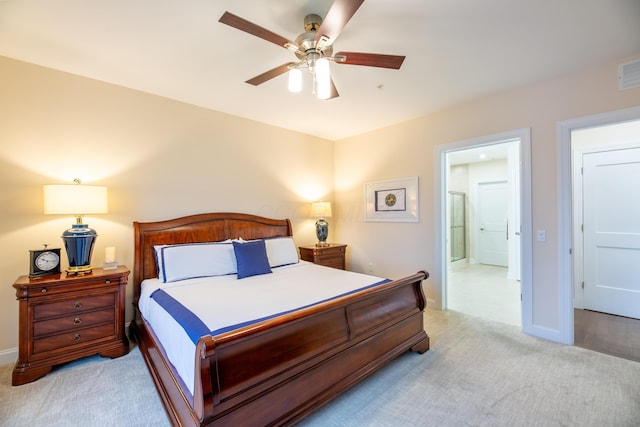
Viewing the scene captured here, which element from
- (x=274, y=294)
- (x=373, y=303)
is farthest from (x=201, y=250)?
(x=373, y=303)

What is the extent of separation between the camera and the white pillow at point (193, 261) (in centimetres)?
272

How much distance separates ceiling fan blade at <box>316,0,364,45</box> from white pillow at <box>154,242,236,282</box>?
2.28m

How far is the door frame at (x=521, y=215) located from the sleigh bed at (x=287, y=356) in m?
1.21

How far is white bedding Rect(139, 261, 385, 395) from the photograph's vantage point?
→ 65.4 inches

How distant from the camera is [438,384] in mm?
2070

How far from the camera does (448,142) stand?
140 inches

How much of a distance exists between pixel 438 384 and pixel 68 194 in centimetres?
338

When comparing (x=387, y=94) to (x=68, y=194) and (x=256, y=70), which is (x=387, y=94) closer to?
(x=256, y=70)

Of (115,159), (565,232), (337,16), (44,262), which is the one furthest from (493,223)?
(44,262)

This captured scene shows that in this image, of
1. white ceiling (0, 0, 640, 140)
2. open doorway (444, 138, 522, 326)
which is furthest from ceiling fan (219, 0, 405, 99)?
open doorway (444, 138, 522, 326)

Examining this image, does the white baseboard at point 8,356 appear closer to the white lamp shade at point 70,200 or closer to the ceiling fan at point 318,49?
the white lamp shade at point 70,200

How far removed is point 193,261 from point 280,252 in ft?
3.43

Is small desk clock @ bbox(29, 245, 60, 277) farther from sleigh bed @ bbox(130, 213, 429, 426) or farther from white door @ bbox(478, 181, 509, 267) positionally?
white door @ bbox(478, 181, 509, 267)

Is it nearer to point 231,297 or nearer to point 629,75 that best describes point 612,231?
point 629,75
